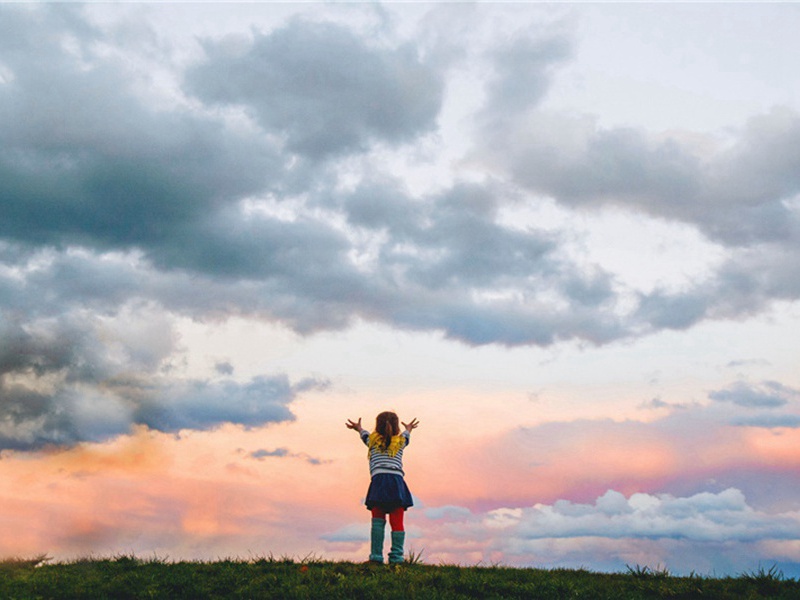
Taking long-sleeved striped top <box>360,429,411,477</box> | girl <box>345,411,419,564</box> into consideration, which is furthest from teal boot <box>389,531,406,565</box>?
long-sleeved striped top <box>360,429,411,477</box>

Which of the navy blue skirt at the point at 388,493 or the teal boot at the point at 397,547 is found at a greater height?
the navy blue skirt at the point at 388,493

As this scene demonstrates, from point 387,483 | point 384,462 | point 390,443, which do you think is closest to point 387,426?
point 390,443

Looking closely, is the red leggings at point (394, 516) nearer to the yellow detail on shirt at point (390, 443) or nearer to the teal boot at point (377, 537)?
the teal boot at point (377, 537)

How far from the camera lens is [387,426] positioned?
17.4m

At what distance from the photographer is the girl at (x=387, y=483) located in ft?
54.6

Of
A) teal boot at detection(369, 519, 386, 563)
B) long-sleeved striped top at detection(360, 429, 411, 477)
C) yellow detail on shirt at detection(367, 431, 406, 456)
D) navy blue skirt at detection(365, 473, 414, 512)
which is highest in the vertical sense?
yellow detail on shirt at detection(367, 431, 406, 456)

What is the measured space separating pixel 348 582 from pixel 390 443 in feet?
15.5

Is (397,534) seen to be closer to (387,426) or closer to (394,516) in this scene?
(394,516)

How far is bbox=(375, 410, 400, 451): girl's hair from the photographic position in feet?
57.0

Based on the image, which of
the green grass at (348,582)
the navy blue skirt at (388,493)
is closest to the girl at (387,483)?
the navy blue skirt at (388,493)

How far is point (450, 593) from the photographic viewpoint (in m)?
12.7

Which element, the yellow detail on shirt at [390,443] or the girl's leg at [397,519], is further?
the yellow detail on shirt at [390,443]

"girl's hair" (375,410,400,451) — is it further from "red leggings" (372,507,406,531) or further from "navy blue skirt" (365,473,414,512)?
"red leggings" (372,507,406,531)

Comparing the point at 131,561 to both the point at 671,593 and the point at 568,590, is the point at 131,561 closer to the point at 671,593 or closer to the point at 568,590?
the point at 568,590
